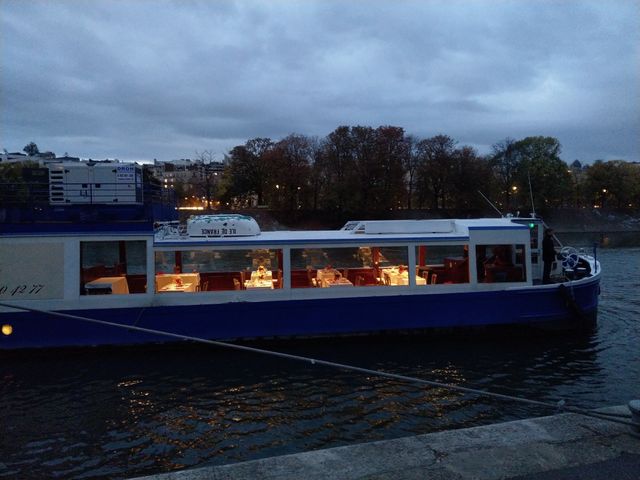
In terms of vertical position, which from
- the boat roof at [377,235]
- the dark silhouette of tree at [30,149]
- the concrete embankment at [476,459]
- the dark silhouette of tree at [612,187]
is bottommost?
the concrete embankment at [476,459]

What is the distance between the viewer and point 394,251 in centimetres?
1510

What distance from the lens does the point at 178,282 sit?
1458cm

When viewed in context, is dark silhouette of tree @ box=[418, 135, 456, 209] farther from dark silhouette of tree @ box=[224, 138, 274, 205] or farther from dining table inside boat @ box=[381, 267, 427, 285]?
dining table inside boat @ box=[381, 267, 427, 285]

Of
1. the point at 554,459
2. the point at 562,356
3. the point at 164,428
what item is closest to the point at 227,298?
the point at 164,428

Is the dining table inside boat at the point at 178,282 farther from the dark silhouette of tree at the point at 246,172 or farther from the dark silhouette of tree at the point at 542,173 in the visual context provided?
the dark silhouette of tree at the point at 542,173

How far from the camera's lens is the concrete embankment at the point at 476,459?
4832 mm

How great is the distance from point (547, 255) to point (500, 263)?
200cm

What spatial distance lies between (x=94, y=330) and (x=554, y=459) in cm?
1179

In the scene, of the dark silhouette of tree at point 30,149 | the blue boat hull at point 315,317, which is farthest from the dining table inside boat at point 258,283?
the dark silhouette of tree at point 30,149

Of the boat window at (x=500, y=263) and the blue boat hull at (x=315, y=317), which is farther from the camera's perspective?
the boat window at (x=500, y=263)

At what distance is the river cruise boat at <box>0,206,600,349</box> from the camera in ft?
44.2

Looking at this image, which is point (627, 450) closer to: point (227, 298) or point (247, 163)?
point (227, 298)

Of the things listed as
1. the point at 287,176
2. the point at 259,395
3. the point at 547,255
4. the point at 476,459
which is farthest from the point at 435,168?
the point at 476,459

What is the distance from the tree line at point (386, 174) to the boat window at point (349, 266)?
58858mm
